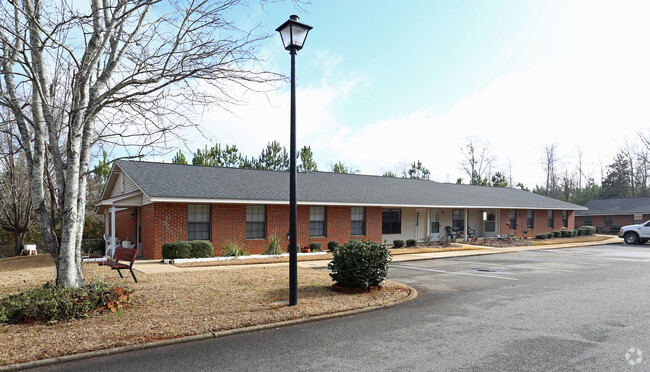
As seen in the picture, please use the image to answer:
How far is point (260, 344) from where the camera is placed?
606cm

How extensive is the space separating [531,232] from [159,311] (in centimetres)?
3241

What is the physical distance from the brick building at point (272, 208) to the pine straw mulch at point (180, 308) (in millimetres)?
5181

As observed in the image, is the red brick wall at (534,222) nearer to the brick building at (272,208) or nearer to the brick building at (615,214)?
the brick building at (272,208)

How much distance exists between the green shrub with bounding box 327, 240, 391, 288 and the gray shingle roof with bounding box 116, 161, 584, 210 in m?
9.08

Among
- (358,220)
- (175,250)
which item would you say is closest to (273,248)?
(175,250)

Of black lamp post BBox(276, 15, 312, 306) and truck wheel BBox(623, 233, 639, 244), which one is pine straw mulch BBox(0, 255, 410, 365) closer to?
black lamp post BBox(276, 15, 312, 306)

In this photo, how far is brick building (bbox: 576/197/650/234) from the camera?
41.9 m

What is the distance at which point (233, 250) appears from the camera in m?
17.3

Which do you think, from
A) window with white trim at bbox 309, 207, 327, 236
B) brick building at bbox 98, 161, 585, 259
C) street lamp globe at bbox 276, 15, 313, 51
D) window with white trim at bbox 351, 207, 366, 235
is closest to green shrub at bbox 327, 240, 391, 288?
street lamp globe at bbox 276, 15, 313, 51

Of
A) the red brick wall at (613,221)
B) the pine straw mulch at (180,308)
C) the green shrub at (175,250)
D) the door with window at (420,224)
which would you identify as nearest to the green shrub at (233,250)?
the green shrub at (175,250)

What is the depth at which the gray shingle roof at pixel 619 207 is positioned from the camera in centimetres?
4223

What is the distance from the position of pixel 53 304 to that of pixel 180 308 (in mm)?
2010

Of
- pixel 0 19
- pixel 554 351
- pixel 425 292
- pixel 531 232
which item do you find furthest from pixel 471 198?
pixel 0 19

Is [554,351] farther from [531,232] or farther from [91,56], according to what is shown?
[531,232]
